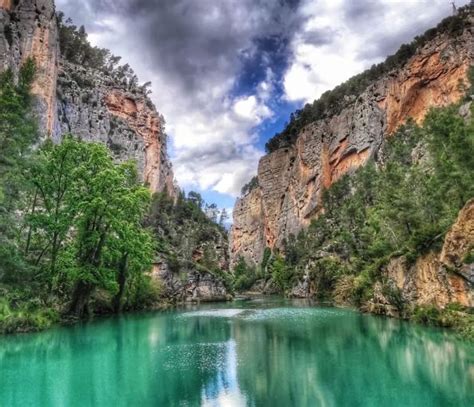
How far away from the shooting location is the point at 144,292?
47281 mm

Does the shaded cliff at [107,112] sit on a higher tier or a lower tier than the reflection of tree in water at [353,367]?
higher

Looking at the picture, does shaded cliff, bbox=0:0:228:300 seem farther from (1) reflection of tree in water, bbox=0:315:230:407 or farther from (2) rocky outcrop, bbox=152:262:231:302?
(1) reflection of tree in water, bbox=0:315:230:407

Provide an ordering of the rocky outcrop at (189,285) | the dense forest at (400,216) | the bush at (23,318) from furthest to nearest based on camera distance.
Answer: the rocky outcrop at (189,285) → the dense forest at (400,216) → the bush at (23,318)

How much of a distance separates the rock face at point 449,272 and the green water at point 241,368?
2.31 metres

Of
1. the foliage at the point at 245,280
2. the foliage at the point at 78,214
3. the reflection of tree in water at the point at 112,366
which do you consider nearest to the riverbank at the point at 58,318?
the reflection of tree in water at the point at 112,366

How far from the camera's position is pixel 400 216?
3472 cm

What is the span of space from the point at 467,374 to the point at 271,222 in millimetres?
92823

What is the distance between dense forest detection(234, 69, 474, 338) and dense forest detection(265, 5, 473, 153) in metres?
18.0

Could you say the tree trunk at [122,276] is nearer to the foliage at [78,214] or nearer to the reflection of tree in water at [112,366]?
the foliage at [78,214]

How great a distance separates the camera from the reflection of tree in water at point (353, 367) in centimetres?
1151

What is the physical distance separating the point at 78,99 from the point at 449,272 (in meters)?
64.3

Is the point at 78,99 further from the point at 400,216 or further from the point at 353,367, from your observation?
the point at 353,367

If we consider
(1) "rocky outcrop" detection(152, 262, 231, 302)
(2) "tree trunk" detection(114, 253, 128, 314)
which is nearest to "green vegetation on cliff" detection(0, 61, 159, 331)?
(2) "tree trunk" detection(114, 253, 128, 314)

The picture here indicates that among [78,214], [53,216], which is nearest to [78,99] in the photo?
[78,214]
